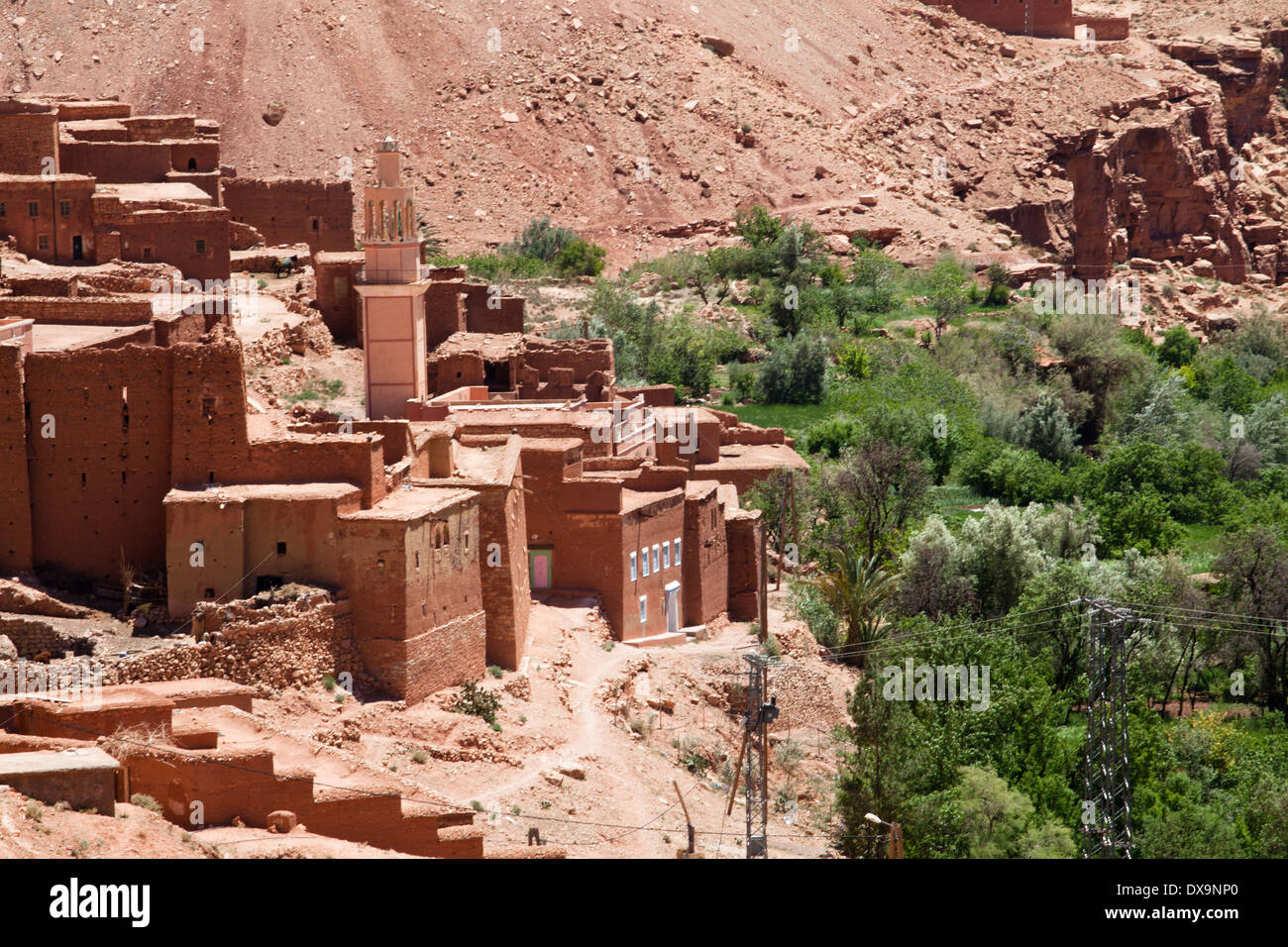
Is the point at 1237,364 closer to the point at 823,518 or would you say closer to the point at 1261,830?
the point at 823,518

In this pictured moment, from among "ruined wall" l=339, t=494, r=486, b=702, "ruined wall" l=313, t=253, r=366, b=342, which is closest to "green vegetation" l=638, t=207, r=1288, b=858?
"ruined wall" l=339, t=494, r=486, b=702

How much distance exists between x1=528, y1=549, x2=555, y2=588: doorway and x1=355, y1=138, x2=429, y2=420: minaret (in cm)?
587

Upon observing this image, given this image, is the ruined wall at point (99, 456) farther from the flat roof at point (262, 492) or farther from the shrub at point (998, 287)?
the shrub at point (998, 287)

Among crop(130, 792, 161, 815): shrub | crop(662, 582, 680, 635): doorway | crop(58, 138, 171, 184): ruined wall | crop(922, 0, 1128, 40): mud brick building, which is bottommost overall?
crop(662, 582, 680, 635): doorway

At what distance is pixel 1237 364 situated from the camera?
78.6 meters

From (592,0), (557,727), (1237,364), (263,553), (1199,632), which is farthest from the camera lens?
(592,0)

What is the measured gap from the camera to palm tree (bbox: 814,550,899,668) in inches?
1538

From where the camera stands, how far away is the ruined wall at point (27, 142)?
44.1 metres

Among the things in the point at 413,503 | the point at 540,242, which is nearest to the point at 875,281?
the point at 540,242

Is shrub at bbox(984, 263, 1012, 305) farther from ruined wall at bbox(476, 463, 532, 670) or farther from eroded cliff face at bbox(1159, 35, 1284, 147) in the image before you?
ruined wall at bbox(476, 463, 532, 670)

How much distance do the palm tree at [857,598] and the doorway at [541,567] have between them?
6685 mm

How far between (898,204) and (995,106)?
43.4 ft

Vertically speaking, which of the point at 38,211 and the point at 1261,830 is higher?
the point at 38,211
